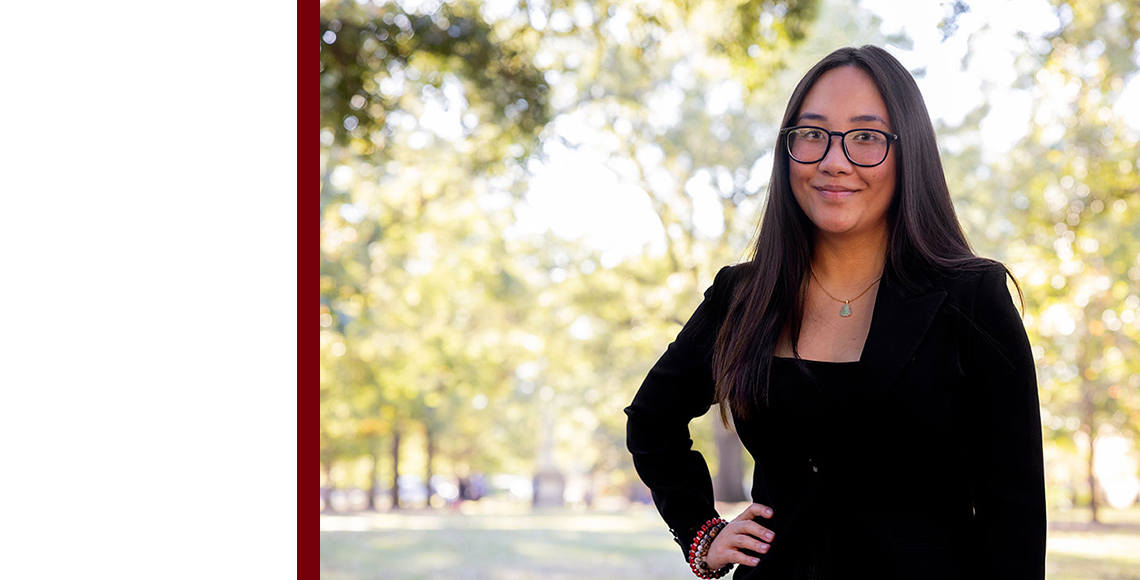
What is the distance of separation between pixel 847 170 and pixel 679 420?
486mm

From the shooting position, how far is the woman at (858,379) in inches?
55.5

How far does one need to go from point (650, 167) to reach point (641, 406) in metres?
11.8

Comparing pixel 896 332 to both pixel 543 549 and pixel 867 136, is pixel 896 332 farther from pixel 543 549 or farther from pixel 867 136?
pixel 543 549

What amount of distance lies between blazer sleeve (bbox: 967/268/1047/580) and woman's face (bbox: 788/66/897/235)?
25 cm

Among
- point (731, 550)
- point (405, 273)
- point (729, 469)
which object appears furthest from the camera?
point (405, 273)

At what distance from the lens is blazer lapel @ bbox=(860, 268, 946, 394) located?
145 cm

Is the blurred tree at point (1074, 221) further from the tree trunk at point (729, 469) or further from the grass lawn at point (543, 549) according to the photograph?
the tree trunk at point (729, 469)

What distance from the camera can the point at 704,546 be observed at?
1.75m

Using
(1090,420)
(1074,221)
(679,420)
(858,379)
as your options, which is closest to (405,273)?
(1074,221)

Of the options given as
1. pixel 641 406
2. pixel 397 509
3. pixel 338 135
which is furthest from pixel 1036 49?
pixel 397 509

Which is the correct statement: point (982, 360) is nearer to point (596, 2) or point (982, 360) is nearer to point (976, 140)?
point (596, 2)

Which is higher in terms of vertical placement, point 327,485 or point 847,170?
point 847,170

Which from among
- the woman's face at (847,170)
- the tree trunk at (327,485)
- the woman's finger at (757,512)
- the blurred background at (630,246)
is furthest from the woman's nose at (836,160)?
the tree trunk at (327,485)
